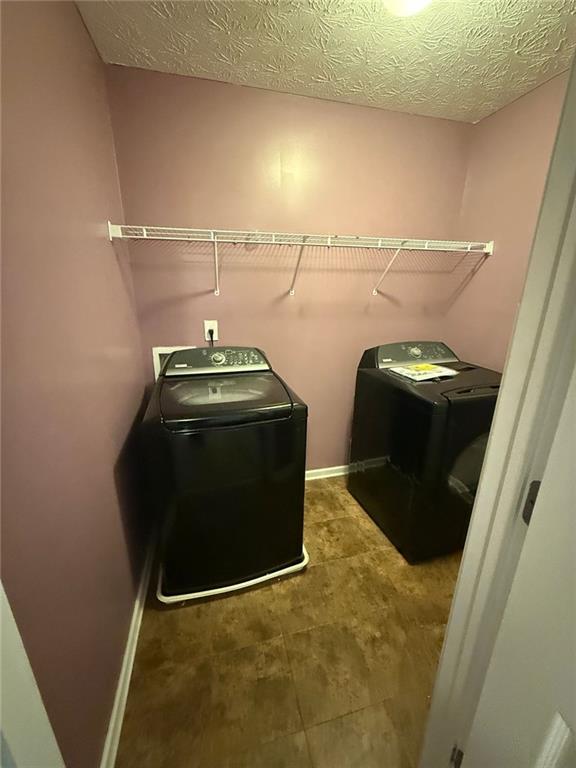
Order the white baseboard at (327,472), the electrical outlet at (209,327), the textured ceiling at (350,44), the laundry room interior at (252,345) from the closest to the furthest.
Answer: the laundry room interior at (252,345) < the textured ceiling at (350,44) < the electrical outlet at (209,327) < the white baseboard at (327,472)

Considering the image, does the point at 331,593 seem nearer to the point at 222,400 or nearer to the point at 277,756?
the point at 277,756

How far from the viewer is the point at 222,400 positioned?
1387 mm

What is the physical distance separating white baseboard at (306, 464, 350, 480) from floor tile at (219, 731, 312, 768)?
4.67ft

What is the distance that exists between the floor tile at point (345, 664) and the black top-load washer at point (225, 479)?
330mm

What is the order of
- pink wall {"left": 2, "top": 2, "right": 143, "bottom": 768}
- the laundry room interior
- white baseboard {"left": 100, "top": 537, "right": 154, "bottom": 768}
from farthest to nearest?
white baseboard {"left": 100, "top": 537, "right": 154, "bottom": 768}
the laundry room interior
pink wall {"left": 2, "top": 2, "right": 143, "bottom": 768}

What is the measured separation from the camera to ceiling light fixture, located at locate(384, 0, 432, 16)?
106cm

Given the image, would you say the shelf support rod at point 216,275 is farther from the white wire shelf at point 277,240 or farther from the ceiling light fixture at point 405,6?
the ceiling light fixture at point 405,6

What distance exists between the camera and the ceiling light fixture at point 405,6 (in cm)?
106

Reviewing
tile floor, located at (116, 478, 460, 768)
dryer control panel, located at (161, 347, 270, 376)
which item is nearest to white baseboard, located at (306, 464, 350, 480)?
tile floor, located at (116, 478, 460, 768)

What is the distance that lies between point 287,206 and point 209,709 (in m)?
2.24

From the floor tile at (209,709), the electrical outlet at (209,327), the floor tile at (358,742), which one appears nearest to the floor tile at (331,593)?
the floor tile at (209,709)

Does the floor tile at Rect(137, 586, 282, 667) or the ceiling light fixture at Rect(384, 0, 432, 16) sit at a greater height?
the ceiling light fixture at Rect(384, 0, 432, 16)

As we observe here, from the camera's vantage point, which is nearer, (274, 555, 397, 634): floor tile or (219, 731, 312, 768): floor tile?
(219, 731, 312, 768): floor tile

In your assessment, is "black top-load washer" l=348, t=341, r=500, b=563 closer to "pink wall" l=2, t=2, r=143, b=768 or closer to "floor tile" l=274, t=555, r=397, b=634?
"floor tile" l=274, t=555, r=397, b=634
